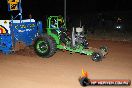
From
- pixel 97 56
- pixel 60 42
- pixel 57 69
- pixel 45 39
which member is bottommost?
pixel 57 69

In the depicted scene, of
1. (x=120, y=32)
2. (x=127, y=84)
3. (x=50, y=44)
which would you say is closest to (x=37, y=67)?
(x=50, y=44)

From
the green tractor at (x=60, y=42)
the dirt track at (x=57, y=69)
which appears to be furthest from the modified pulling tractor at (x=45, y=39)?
the dirt track at (x=57, y=69)

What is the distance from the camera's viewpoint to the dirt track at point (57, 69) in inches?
337

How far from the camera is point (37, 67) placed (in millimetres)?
10328

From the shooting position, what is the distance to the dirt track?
28.1 ft

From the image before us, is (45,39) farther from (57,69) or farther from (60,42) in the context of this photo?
(57,69)

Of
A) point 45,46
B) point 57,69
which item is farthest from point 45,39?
point 57,69

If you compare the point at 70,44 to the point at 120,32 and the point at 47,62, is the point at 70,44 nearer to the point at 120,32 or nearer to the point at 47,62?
the point at 47,62

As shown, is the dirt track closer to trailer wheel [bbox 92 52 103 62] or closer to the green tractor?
trailer wheel [bbox 92 52 103 62]

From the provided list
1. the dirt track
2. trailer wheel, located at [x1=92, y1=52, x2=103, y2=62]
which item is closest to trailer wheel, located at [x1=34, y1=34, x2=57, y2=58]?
the dirt track

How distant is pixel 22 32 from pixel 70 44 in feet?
7.43

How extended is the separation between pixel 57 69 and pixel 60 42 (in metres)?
2.18

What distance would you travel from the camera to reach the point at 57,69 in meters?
10.0

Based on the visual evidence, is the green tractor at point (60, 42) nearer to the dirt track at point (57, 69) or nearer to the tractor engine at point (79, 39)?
the tractor engine at point (79, 39)
